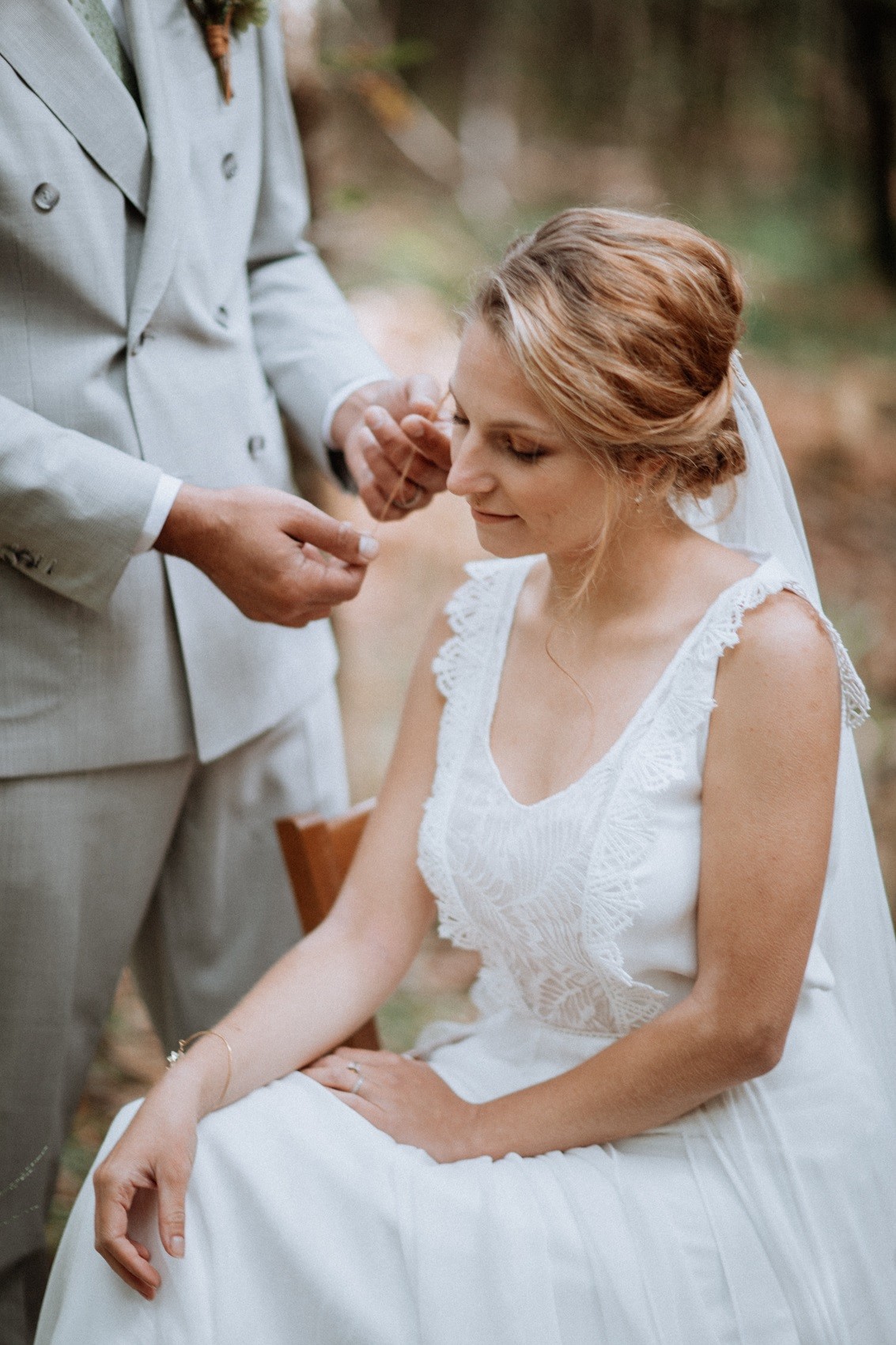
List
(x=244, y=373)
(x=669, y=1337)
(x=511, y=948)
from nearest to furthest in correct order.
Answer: (x=669, y=1337), (x=511, y=948), (x=244, y=373)

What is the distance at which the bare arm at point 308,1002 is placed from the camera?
51.9 inches

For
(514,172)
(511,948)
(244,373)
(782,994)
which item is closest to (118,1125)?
(511,948)

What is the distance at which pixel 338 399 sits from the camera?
6.41ft

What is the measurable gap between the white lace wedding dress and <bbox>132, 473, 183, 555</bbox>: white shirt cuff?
54 centimetres

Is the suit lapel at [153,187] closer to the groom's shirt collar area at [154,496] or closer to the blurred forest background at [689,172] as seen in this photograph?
the groom's shirt collar area at [154,496]

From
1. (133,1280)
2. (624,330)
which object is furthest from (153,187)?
(133,1280)

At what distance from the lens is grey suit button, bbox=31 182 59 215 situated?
1523 mm

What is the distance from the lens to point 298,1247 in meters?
1.29

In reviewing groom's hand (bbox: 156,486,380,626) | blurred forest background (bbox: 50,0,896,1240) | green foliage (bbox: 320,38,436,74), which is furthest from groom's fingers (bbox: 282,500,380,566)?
blurred forest background (bbox: 50,0,896,1240)

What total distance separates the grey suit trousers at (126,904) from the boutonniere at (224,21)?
997 millimetres

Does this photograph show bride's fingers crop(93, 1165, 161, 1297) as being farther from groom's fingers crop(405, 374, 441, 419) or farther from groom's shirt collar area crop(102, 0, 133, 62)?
groom's shirt collar area crop(102, 0, 133, 62)

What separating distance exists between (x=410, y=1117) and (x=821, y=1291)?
52 centimetres

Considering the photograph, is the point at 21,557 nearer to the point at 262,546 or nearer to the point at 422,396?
the point at 262,546

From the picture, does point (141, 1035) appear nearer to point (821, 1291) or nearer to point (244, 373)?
point (244, 373)
